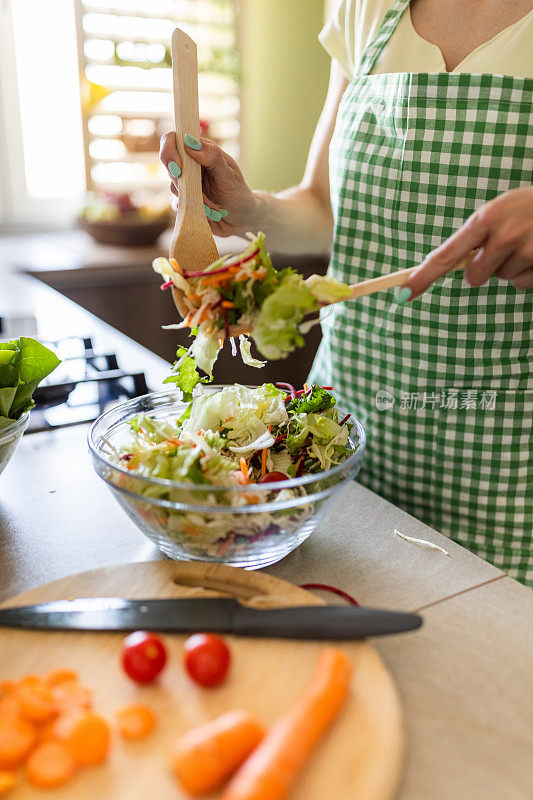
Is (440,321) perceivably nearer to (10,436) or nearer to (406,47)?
(406,47)

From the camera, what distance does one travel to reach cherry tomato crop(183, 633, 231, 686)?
0.66 m

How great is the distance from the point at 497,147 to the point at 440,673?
2.64 feet

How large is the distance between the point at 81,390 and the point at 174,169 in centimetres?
61

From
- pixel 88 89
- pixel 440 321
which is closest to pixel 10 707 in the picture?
pixel 440 321

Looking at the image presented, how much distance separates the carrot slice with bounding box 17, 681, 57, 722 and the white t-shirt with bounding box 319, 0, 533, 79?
42.9 inches

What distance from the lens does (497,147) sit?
1.11 m

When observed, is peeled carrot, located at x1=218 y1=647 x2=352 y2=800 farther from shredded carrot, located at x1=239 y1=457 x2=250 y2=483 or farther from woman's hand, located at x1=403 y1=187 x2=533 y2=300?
woman's hand, located at x1=403 y1=187 x2=533 y2=300

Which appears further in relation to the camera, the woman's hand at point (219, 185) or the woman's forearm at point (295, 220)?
Result: the woman's forearm at point (295, 220)

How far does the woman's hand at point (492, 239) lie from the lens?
2.58 feet

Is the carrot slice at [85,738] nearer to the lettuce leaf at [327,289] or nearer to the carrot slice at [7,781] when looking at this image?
the carrot slice at [7,781]

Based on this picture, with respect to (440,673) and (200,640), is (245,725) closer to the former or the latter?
(200,640)

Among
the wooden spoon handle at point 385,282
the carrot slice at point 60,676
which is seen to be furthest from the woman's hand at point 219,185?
the carrot slice at point 60,676

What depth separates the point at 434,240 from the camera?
1.19m

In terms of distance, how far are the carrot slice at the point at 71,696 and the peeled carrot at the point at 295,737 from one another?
0.17m
